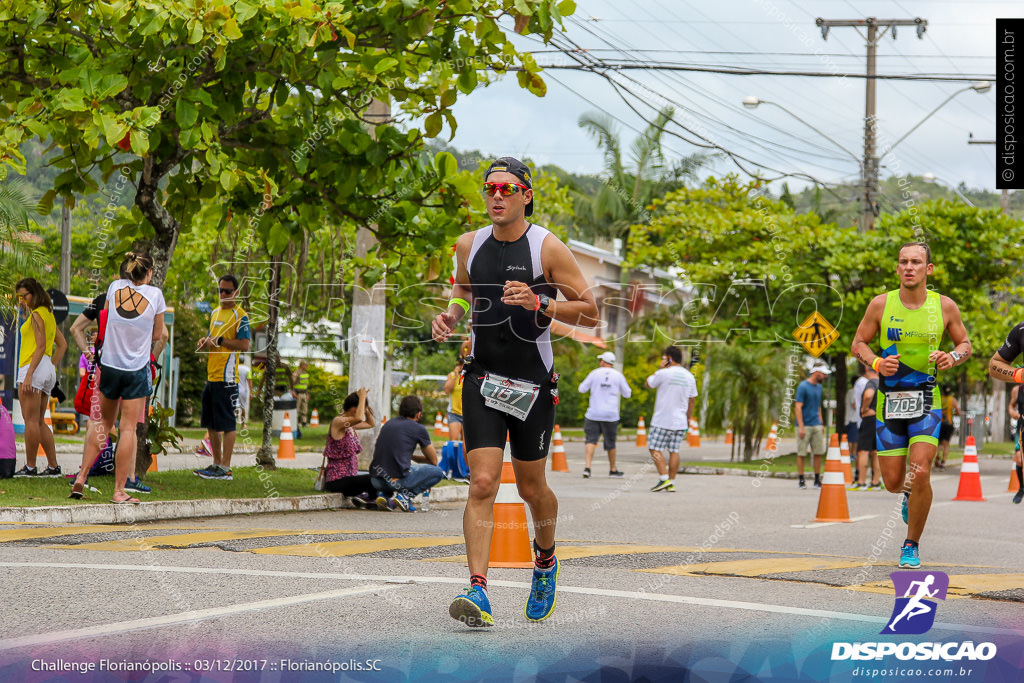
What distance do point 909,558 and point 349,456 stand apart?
6136mm

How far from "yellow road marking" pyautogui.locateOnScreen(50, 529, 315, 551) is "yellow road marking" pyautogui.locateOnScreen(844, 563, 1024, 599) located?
13.9 feet

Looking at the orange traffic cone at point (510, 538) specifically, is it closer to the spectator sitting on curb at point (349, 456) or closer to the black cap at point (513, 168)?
the black cap at point (513, 168)

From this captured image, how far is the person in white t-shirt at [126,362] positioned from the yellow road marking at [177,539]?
1387 millimetres

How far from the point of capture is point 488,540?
5.17m

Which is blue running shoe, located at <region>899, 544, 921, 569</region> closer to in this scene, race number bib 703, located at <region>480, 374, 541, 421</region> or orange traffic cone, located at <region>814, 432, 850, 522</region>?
race number bib 703, located at <region>480, 374, 541, 421</region>

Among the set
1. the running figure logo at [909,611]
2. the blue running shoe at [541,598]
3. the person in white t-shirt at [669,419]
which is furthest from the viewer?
the person in white t-shirt at [669,419]

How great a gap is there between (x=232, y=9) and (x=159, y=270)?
3364 millimetres

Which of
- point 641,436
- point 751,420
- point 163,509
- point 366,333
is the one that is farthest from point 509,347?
point 641,436

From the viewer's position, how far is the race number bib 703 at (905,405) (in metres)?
7.45

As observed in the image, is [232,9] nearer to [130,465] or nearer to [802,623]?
[130,465]

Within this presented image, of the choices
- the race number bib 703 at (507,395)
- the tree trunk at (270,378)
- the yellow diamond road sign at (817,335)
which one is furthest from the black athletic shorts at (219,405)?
the yellow diamond road sign at (817,335)

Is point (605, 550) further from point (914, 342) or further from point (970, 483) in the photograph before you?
point (970, 483)


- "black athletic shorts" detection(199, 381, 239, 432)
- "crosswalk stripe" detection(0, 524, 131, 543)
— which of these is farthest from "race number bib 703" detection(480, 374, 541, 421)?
"black athletic shorts" detection(199, 381, 239, 432)

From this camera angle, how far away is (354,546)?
804 cm
